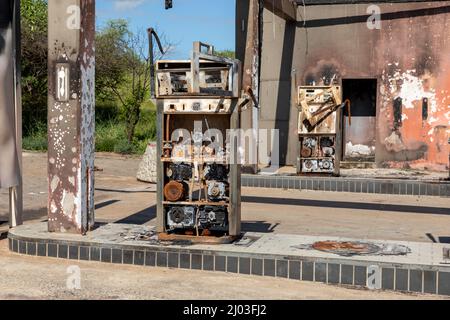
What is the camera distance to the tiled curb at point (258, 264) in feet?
18.7

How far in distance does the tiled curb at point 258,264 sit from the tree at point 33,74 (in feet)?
48.9

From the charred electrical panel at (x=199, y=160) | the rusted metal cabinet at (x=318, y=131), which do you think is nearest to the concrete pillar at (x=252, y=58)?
the rusted metal cabinet at (x=318, y=131)

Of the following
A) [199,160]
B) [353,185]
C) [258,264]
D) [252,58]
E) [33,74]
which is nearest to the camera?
[258,264]

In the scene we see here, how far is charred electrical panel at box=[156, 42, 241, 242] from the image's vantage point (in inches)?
265

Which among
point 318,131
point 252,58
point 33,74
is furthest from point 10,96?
point 33,74

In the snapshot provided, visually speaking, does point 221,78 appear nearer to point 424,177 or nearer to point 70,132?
point 70,132

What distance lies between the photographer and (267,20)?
1758cm

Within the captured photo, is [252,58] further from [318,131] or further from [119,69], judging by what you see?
[119,69]

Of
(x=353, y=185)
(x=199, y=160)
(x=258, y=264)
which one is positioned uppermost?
(x=199, y=160)

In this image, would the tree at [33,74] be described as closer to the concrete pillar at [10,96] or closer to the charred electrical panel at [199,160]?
the concrete pillar at [10,96]

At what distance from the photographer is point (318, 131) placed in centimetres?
1402

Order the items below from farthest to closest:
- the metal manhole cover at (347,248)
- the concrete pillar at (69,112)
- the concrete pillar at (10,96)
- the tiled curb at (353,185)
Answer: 1. the tiled curb at (353,185)
2. the concrete pillar at (10,96)
3. the concrete pillar at (69,112)
4. the metal manhole cover at (347,248)

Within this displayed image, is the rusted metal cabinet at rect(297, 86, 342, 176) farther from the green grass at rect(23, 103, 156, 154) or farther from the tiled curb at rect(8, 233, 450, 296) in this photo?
the tiled curb at rect(8, 233, 450, 296)

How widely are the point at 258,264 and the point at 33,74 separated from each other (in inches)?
684
